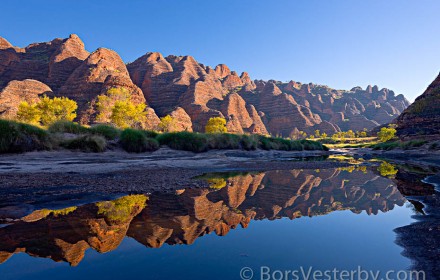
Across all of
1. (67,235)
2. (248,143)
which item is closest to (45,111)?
(248,143)

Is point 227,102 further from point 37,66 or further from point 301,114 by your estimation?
point 37,66

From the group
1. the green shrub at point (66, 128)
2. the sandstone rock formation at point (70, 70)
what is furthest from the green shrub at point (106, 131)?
the sandstone rock formation at point (70, 70)

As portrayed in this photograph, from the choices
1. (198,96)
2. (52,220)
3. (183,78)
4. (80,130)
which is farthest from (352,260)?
(183,78)

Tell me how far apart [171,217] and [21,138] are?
12725mm

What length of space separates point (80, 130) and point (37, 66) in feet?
492

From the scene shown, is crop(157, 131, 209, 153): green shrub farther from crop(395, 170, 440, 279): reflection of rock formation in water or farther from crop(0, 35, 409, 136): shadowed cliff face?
crop(0, 35, 409, 136): shadowed cliff face

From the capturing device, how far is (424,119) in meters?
55.9

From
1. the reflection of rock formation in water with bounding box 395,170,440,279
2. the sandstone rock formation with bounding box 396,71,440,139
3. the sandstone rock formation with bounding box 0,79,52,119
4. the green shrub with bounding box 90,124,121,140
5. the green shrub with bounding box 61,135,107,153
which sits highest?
the sandstone rock formation with bounding box 0,79,52,119

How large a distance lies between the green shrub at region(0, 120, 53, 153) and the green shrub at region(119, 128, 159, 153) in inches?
187

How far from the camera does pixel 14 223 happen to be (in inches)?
141

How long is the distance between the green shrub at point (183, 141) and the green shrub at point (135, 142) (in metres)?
2.37

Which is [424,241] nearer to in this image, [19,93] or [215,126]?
[215,126]

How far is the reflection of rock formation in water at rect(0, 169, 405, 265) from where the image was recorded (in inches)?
122

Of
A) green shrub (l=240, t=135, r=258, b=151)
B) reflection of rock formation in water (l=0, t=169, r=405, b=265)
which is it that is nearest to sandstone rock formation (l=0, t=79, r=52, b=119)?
green shrub (l=240, t=135, r=258, b=151)
